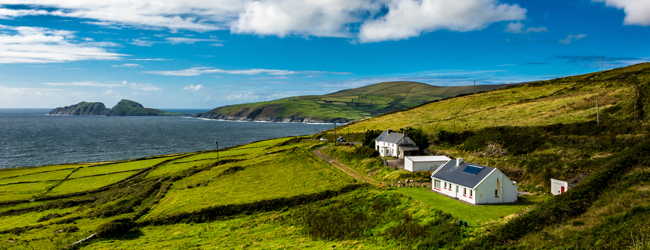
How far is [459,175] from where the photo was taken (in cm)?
3656

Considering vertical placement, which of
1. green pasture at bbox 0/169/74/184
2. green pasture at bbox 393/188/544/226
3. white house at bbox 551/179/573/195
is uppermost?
white house at bbox 551/179/573/195

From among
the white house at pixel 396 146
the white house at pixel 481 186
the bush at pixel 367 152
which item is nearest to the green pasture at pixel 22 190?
the bush at pixel 367 152

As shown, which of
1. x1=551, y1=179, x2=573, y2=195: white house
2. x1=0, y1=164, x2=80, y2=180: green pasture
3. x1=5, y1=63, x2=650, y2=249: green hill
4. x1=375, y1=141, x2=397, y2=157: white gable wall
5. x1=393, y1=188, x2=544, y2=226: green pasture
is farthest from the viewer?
x1=0, y1=164, x2=80, y2=180: green pasture

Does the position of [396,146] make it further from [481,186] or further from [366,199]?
[481,186]

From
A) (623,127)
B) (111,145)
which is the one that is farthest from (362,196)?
(111,145)

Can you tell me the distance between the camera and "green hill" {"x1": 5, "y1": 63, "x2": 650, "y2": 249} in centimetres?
2455

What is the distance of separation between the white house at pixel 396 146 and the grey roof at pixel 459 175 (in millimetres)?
21730

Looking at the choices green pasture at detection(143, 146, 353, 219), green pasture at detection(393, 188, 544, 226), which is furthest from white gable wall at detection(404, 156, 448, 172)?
green pasture at detection(393, 188, 544, 226)

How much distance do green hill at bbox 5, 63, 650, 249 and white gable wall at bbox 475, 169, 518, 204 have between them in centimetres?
150

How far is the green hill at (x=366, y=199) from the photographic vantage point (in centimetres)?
2455

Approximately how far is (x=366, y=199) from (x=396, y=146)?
2895 cm

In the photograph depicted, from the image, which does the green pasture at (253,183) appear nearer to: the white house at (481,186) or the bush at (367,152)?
the bush at (367,152)

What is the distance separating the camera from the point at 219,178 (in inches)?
2191

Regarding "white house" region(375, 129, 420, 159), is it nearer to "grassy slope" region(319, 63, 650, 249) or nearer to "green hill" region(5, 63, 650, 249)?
"grassy slope" region(319, 63, 650, 249)
